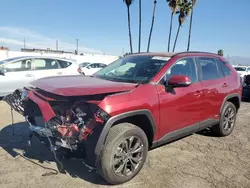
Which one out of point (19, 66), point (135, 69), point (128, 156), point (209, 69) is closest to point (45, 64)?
point (19, 66)

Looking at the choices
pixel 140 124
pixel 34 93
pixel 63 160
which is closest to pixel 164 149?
pixel 140 124

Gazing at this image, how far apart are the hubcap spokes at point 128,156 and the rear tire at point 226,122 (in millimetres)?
2471

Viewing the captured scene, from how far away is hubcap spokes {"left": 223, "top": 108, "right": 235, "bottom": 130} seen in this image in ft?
17.6

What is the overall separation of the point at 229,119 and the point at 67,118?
384 centimetres

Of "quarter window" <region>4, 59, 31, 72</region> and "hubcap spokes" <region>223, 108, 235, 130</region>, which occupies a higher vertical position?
"quarter window" <region>4, 59, 31, 72</region>

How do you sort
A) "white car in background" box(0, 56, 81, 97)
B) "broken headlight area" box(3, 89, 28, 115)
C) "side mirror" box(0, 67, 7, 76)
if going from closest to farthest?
"broken headlight area" box(3, 89, 28, 115) → "side mirror" box(0, 67, 7, 76) → "white car in background" box(0, 56, 81, 97)

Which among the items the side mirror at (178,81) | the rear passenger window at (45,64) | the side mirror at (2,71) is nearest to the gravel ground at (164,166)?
the side mirror at (178,81)

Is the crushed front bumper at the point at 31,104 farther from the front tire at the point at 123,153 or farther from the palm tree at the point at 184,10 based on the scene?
the palm tree at the point at 184,10

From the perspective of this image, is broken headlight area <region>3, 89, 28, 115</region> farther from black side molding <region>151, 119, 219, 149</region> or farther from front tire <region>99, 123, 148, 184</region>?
black side molding <region>151, 119, 219, 149</region>

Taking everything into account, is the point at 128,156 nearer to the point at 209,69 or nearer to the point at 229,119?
the point at 209,69

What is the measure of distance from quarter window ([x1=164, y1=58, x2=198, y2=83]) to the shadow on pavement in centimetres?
193

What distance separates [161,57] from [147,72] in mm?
449

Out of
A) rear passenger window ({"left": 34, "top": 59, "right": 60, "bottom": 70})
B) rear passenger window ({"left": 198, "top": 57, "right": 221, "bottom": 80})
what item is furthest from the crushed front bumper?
rear passenger window ({"left": 34, "top": 59, "right": 60, "bottom": 70})

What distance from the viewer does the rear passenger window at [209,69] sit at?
4641 mm
